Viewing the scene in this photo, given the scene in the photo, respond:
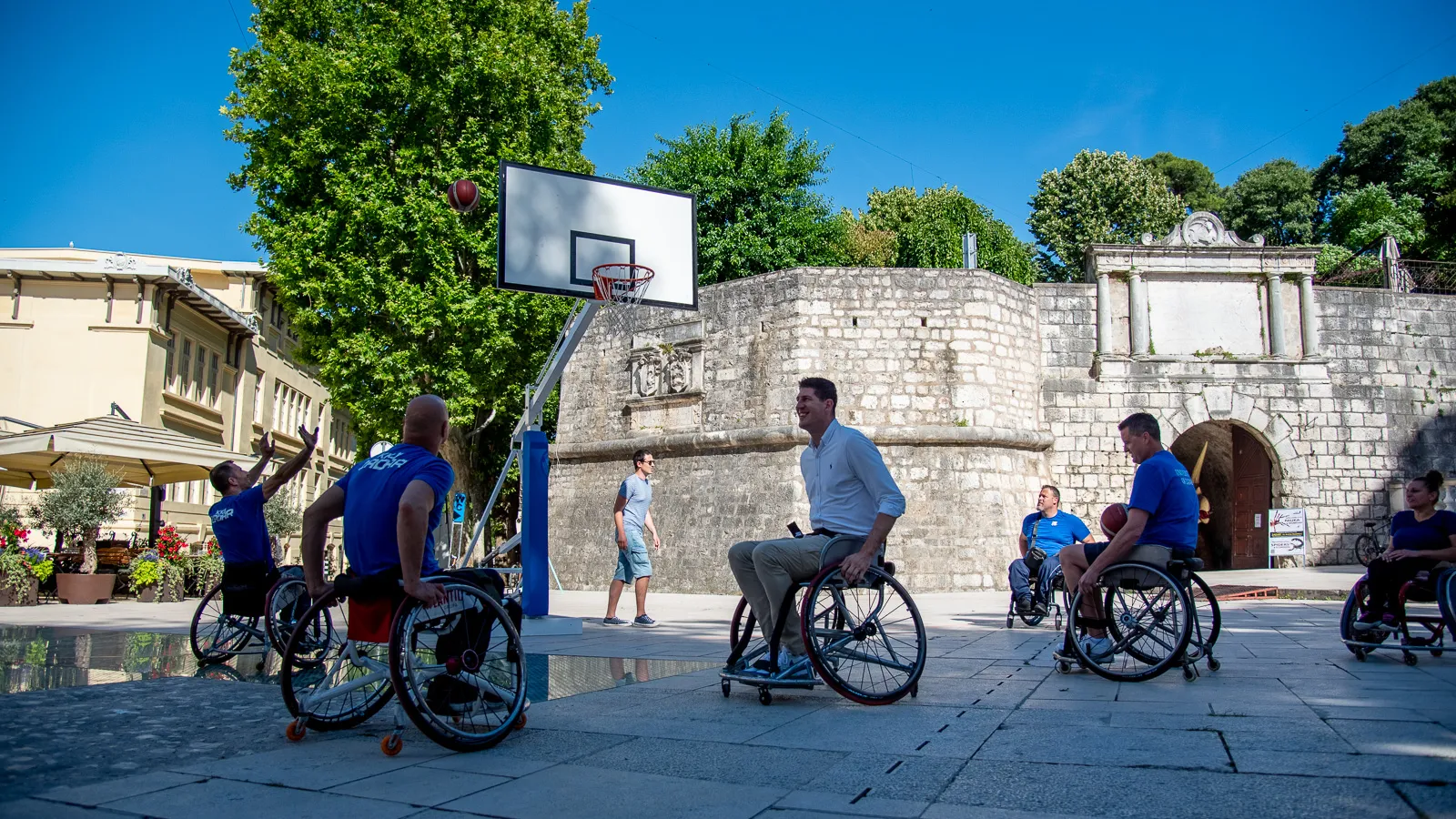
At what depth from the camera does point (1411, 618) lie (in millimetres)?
5750

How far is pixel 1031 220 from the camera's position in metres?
36.7

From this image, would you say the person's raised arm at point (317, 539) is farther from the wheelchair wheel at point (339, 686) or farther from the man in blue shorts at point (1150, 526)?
the man in blue shorts at point (1150, 526)

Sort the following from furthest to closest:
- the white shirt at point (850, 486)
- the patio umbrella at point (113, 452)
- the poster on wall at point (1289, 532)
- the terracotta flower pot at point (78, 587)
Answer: the poster on wall at point (1289, 532) → the terracotta flower pot at point (78, 587) → the patio umbrella at point (113, 452) → the white shirt at point (850, 486)

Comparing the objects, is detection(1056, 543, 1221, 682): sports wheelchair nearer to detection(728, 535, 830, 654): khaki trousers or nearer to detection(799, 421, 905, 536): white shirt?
detection(799, 421, 905, 536): white shirt

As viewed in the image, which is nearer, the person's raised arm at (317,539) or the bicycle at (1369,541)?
the person's raised arm at (317,539)

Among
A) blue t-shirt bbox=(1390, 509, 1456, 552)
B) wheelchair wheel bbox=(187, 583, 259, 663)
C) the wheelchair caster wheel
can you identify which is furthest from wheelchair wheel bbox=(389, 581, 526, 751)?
blue t-shirt bbox=(1390, 509, 1456, 552)

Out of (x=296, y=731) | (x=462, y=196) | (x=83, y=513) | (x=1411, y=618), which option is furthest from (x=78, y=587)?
(x=1411, y=618)

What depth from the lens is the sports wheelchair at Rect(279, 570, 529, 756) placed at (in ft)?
11.2

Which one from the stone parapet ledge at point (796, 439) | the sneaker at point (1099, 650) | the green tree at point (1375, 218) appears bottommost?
the sneaker at point (1099, 650)

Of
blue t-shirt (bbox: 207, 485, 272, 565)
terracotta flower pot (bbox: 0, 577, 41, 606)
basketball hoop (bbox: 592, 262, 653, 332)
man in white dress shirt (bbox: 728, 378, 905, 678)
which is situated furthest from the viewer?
terracotta flower pot (bbox: 0, 577, 41, 606)

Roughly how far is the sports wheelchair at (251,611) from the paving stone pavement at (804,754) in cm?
87

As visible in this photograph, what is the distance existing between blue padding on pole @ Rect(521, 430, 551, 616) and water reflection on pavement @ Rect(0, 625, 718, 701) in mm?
1917

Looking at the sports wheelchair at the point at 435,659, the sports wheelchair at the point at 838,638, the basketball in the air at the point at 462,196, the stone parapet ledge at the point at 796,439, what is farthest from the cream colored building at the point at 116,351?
the sports wheelchair at the point at 435,659

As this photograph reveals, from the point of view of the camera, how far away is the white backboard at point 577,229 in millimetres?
9727
